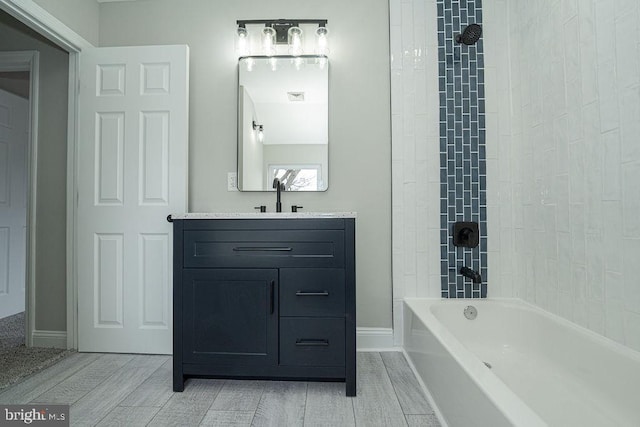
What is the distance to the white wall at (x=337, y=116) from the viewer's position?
7.25 ft

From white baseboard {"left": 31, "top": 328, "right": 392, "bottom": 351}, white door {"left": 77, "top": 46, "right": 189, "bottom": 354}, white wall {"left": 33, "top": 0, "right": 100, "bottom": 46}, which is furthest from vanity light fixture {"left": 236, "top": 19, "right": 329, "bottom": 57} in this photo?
white baseboard {"left": 31, "top": 328, "right": 392, "bottom": 351}

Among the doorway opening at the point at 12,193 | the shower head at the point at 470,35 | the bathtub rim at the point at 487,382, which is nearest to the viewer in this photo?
the bathtub rim at the point at 487,382

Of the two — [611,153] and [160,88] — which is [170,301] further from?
[611,153]

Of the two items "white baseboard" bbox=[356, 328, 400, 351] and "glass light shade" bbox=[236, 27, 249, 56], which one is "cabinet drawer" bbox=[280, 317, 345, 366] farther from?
"glass light shade" bbox=[236, 27, 249, 56]

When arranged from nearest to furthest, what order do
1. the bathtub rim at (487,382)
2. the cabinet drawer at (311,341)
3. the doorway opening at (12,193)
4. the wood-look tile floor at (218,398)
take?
the bathtub rim at (487,382), the wood-look tile floor at (218,398), the cabinet drawer at (311,341), the doorway opening at (12,193)

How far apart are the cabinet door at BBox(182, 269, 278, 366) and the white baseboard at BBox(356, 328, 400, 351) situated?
0.75 meters

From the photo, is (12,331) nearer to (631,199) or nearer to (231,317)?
(231,317)

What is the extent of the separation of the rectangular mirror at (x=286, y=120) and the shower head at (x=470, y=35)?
0.85 meters

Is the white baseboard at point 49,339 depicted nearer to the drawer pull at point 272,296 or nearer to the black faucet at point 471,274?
the drawer pull at point 272,296

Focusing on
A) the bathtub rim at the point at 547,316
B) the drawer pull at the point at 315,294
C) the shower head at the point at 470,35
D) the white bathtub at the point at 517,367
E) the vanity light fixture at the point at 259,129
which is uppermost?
the shower head at the point at 470,35

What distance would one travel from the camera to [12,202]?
3193mm

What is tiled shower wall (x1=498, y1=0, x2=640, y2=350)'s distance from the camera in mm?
1283

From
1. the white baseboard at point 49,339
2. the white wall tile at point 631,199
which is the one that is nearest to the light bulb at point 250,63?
the white wall tile at point 631,199

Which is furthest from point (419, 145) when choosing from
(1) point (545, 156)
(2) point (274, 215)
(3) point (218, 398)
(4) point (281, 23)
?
(3) point (218, 398)
